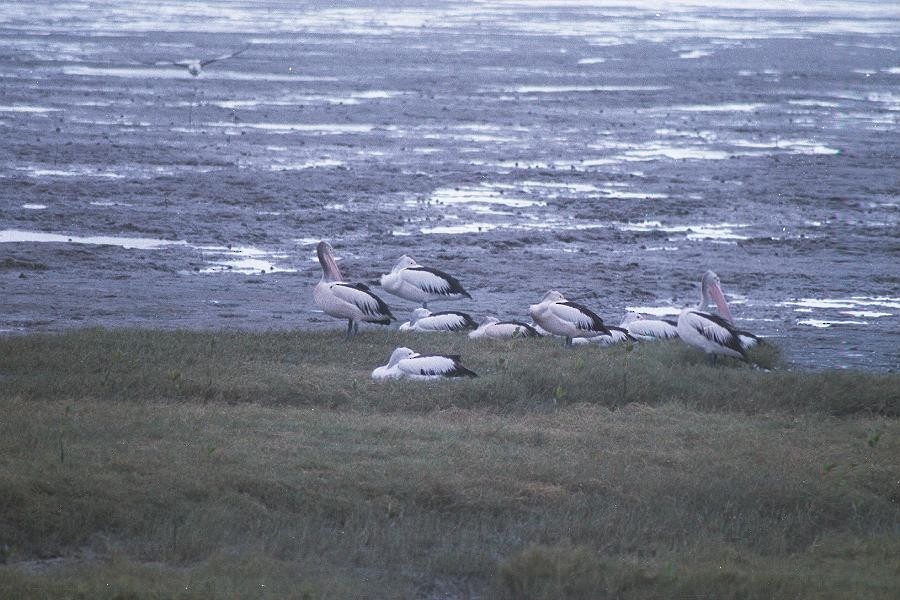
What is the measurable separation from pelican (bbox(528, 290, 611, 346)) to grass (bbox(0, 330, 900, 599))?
1129mm

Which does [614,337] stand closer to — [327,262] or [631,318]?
[631,318]

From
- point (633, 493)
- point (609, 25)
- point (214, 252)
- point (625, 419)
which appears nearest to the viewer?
point (633, 493)

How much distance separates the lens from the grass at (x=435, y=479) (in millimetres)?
6738

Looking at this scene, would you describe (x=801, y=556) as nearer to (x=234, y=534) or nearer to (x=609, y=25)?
(x=234, y=534)

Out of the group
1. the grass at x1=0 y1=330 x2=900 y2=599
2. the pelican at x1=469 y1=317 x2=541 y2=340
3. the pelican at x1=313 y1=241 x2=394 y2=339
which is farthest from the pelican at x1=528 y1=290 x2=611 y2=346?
the pelican at x1=313 y1=241 x2=394 y2=339

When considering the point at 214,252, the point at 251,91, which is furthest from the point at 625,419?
the point at 251,91

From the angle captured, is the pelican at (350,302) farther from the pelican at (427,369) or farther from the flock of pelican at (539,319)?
the pelican at (427,369)

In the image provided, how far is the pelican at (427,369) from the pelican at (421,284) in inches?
135

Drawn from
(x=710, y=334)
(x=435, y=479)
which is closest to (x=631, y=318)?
(x=710, y=334)

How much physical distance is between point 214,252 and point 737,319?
6576mm

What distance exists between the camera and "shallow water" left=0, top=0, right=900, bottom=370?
14.9 m

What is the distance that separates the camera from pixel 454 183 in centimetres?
2175

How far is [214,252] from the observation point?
16.6 m

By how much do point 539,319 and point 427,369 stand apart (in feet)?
7.55
